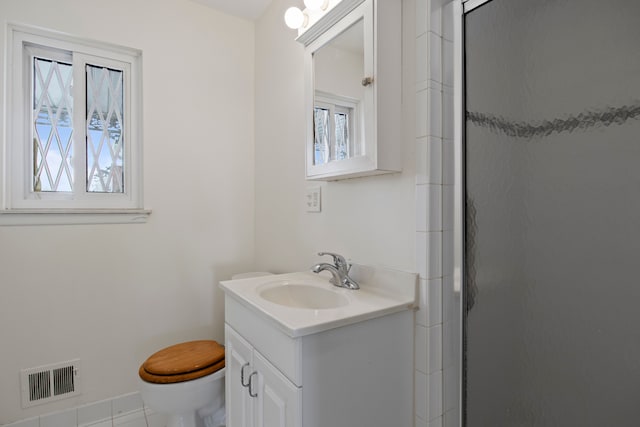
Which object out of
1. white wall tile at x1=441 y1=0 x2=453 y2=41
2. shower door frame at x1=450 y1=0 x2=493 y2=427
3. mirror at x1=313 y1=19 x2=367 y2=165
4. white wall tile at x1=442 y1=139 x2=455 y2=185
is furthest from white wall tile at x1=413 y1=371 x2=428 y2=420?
white wall tile at x1=441 y1=0 x2=453 y2=41

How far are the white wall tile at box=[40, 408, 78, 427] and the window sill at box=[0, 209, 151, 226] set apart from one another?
3.18 feet

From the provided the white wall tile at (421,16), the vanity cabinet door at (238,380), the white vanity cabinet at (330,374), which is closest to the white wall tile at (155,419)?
the vanity cabinet door at (238,380)

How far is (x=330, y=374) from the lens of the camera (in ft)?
3.03

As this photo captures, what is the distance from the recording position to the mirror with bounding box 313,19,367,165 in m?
1.17

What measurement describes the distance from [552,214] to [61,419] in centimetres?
233

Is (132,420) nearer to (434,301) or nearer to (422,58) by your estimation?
(434,301)

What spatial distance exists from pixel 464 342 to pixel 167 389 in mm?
1229

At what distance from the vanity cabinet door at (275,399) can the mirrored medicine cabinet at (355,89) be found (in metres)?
0.73

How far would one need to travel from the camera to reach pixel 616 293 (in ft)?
2.46

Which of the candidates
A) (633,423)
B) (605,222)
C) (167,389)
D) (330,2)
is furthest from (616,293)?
(167,389)

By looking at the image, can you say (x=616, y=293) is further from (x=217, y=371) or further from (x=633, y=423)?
(x=217, y=371)

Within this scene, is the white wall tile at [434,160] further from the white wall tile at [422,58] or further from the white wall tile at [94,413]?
the white wall tile at [94,413]

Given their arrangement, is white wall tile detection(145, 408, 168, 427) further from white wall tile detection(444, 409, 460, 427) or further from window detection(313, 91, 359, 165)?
window detection(313, 91, 359, 165)

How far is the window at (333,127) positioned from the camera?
3.97 feet
